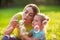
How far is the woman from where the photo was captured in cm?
236

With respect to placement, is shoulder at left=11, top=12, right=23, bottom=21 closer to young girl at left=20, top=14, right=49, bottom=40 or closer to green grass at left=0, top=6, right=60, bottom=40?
green grass at left=0, top=6, right=60, bottom=40

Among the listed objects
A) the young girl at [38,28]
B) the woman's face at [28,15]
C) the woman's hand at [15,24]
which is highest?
the woman's face at [28,15]

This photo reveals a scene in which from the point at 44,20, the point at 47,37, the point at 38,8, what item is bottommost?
the point at 47,37

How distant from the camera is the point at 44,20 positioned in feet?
7.63

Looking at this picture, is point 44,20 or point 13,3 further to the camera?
point 13,3

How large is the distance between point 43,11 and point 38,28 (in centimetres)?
21

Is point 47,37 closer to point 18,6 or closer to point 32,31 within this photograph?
point 32,31

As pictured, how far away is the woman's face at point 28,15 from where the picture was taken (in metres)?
2.36

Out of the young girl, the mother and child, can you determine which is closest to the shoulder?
the mother and child

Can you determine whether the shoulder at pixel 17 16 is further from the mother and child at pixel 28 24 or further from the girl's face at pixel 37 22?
the girl's face at pixel 37 22

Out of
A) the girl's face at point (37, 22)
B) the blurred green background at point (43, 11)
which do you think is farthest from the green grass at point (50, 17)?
the girl's face at point (37, 22)

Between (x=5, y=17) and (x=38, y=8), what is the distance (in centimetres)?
40

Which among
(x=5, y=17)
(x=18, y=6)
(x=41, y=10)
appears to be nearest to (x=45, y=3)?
(x=41, y=10)

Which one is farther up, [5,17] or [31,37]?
[5,17]
